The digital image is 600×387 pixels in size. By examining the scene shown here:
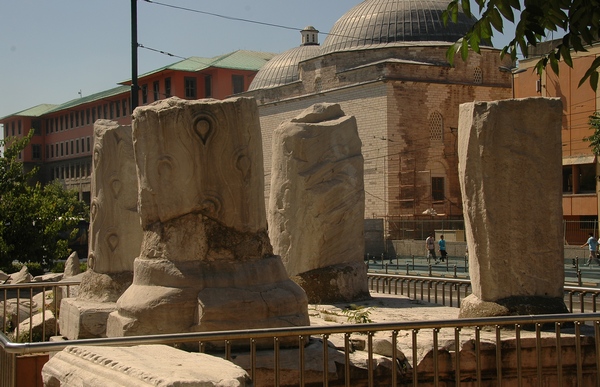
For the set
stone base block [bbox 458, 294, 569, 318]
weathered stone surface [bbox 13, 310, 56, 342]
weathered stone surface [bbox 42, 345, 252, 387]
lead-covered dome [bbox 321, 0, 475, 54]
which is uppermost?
lead-covered dome [bbox 321, 0, 475, 54]

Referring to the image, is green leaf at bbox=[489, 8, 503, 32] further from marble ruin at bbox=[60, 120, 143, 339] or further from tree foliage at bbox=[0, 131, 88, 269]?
tree foliage at bbox=[0, 131, 88, 269]

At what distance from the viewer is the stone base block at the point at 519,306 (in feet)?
26.3

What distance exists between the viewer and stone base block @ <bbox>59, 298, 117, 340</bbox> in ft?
29.3

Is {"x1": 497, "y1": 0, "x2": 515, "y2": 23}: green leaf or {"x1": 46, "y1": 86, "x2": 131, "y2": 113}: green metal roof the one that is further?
{"x1": 46, "y1": 86, "x2": 131, "y2": 113}: green metal roof

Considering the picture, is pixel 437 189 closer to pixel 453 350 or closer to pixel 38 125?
pixel 453 350

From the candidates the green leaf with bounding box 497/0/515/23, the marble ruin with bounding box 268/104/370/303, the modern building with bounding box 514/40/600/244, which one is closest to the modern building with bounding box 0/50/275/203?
the modern building with bounding box 514/40/600/244

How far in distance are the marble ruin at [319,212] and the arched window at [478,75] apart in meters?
30.4

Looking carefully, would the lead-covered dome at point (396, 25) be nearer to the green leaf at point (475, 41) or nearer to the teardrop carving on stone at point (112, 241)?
the teardrop carving on stone at point (112, 241)

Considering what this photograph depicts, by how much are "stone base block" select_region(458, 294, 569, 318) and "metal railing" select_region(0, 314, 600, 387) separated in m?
0.15

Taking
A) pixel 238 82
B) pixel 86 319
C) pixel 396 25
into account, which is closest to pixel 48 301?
pixel 86 319

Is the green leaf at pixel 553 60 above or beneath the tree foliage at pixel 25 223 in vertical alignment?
above

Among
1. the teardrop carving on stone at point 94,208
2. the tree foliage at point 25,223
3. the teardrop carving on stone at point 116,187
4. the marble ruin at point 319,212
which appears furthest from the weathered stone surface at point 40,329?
the tree foliage at point 25,223

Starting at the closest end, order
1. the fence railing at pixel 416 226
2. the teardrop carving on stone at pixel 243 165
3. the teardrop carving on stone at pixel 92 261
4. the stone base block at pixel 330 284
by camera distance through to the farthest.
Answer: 1. the teardrop carving on stone at pixel 243 165
2. the teardrop carving on stone at pixel 92 261
3. the stone base block at pixel 330 284
4. the fence railing at pixel 416 226

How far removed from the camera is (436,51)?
39500 millimetres
